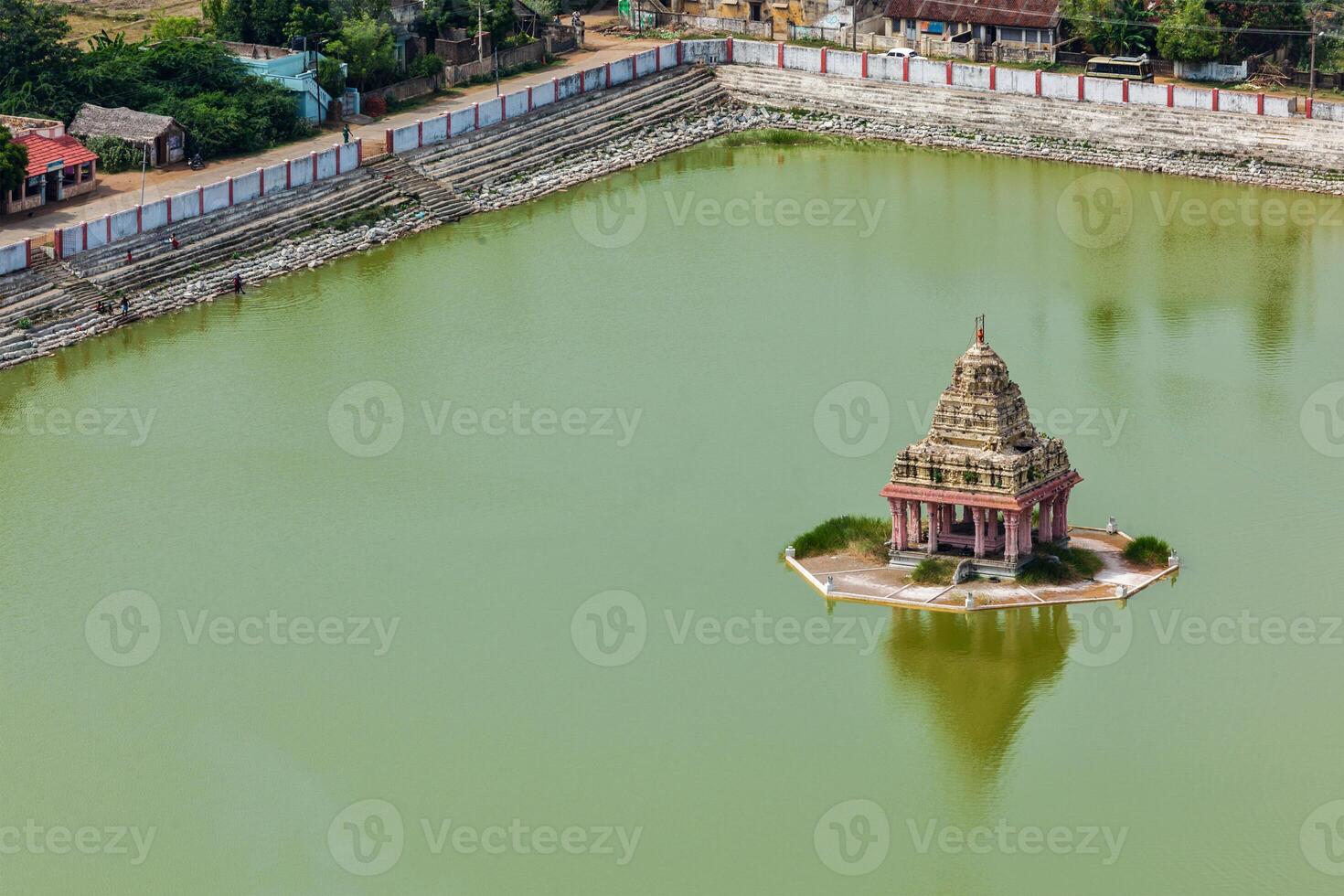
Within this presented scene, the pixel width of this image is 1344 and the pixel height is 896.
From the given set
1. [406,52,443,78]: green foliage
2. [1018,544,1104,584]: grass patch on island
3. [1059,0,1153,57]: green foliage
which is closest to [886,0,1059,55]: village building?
[1059,0,1153,57]: green foliage

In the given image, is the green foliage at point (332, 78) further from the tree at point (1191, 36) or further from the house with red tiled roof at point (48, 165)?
the tree at point (1191, 36)

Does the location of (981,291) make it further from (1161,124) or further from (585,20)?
(585,20)

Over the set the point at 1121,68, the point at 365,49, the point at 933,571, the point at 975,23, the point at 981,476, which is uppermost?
the point at 975,23

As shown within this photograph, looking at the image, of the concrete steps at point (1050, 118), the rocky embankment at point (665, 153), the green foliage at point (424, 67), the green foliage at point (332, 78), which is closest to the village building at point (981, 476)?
the rocky embankment at point (665, 153)

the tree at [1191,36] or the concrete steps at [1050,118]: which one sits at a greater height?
the tree at [1191,36]

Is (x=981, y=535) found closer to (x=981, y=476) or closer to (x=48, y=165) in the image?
(x=981, y=476)

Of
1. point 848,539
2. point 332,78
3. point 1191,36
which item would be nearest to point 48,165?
point 332,78

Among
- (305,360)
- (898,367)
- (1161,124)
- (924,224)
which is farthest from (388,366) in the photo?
(1161,124)
